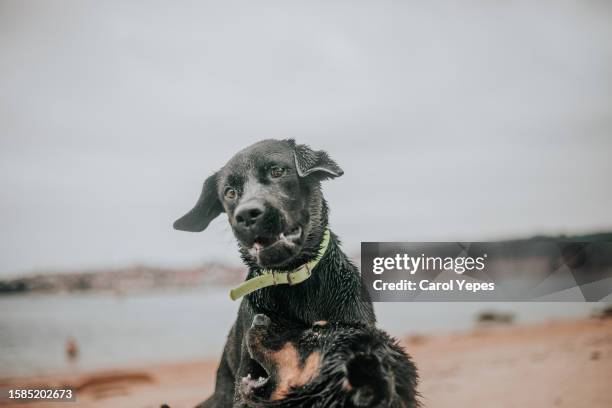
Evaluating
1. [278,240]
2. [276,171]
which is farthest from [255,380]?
[276,171]

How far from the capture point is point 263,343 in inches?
67.8

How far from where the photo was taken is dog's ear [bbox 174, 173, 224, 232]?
7.42 ft

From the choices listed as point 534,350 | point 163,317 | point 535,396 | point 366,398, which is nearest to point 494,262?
point 535,396

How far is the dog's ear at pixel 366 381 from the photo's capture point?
137cm

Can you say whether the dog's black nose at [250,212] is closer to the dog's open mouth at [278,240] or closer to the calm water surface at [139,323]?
the dog's open mouth at [278,240]

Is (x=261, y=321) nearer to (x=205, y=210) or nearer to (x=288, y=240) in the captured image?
(x=288, y=240)

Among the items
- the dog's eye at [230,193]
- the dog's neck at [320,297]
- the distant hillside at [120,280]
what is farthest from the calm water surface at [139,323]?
the dog's eye at [230,193]

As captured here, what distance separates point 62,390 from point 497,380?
2593mm

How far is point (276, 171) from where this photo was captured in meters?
2.01

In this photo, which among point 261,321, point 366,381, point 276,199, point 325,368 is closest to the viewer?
point 366,381

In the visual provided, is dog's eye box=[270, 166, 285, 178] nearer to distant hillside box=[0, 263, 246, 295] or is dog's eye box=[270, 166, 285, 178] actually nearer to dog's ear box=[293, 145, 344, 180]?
dog's ear box=[293, 145, 344, 180]

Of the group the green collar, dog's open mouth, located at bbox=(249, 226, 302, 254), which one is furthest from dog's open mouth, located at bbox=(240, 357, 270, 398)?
dog's open mouth, located at bbox=(249, 226, 302, 254)

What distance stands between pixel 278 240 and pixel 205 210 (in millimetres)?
531

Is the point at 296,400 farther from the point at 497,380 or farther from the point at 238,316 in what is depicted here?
the point at 497,380
